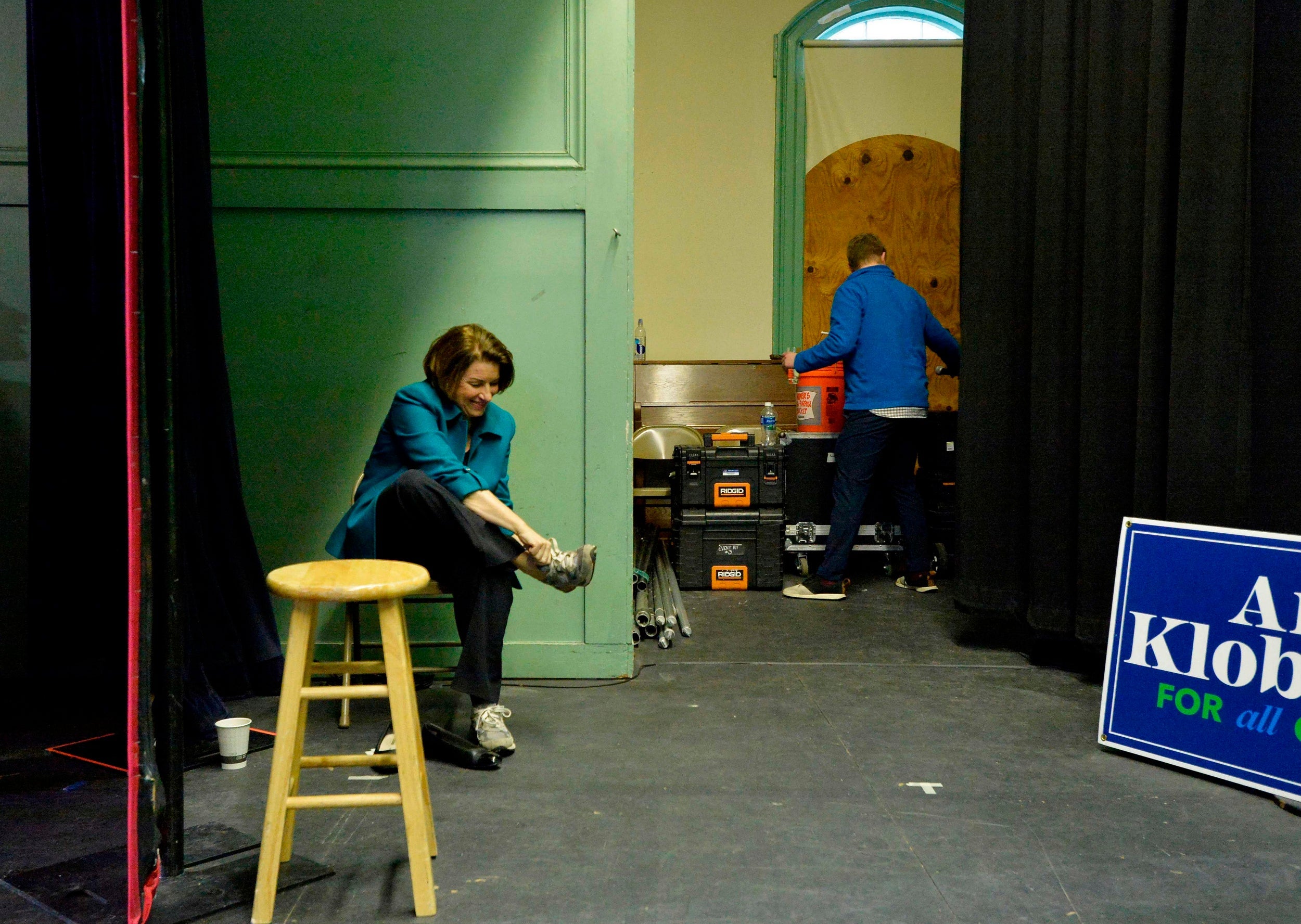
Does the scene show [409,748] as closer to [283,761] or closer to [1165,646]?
[283,761]

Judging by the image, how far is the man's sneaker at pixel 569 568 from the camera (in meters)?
2.77

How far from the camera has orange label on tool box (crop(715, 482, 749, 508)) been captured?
16.9 feet

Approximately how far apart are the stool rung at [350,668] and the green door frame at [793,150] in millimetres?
5134

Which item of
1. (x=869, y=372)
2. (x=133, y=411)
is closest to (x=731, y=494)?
(x=869, y=372)

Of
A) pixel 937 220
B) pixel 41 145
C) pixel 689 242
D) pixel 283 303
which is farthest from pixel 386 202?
pixel 937 220

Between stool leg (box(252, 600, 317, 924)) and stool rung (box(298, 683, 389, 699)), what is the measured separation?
0.02 meters

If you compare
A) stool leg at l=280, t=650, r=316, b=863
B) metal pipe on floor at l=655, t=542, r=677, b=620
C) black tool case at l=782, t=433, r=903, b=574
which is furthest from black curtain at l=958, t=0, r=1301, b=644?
stool leg at l=280, t=650, r=316, b=863

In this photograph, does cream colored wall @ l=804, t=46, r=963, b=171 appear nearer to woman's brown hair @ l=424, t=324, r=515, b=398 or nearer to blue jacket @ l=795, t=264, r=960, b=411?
blue jacket @ l=795, t=264, r=960, b=411

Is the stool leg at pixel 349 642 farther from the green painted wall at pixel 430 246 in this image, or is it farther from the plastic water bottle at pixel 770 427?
the plastic water bottle at pixel 770 427

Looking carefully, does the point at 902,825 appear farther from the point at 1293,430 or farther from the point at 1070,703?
the point at 1293,430

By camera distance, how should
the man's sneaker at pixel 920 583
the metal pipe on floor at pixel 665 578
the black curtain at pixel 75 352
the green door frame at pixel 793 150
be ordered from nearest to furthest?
the black curtain at pixel 75 352 → the metal pipe on floor at pixel 665 578 → the man's sneaker at pixel 920 583 → the green door frame at pixel 793 150

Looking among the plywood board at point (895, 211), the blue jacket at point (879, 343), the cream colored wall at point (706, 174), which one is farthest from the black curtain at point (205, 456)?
the plywood board at point (895, 211)

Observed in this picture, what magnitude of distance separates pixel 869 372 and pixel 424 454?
2.75 metres

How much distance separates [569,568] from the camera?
9.11 feet
